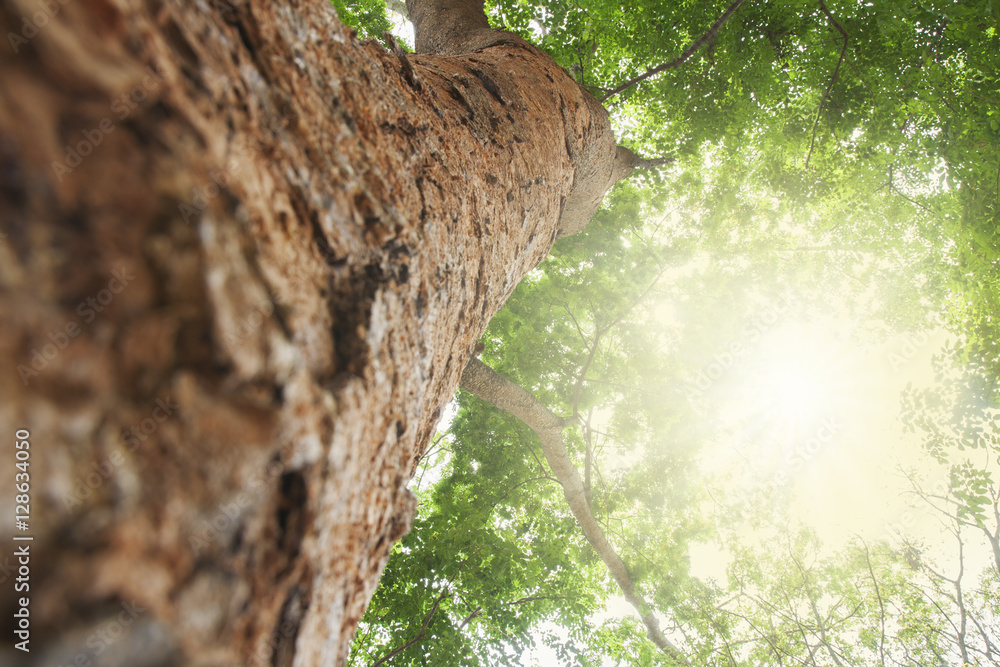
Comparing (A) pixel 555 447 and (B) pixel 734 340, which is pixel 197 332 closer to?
(A) pixel 555 447

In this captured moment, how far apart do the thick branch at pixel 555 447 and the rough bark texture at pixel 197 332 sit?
2.76 metres

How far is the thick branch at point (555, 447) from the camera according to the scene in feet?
14.7

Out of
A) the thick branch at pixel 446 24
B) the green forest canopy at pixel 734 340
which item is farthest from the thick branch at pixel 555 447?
the thick branch at pixel 446 24

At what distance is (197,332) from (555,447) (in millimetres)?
4976

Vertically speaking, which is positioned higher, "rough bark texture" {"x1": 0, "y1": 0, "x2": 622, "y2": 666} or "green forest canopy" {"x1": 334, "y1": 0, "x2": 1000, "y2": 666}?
"green forest canopy" {"x1": 334, "y1": 0, "x2": 1000, "y2": 666}

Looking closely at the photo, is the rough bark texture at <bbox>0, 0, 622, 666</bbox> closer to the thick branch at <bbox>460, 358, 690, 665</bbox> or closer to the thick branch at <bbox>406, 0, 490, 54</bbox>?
the thick branch at <bbox>460, 358, 690, 665</bbox>

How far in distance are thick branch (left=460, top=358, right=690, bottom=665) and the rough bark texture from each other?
9.04 feet

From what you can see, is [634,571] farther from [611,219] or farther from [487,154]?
[487,154]

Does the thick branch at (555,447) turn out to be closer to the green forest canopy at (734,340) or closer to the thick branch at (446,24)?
the green forest canopy at (734,340)

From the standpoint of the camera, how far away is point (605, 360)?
7066mm

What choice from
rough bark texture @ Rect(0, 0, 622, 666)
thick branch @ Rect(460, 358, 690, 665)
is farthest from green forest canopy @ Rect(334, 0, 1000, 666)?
rough bark texture @ Rect(0, 0, 622, 666)

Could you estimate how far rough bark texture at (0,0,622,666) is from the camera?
489mm

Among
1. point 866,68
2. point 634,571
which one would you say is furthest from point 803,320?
point 634,571

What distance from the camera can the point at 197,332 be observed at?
609 millimetres
